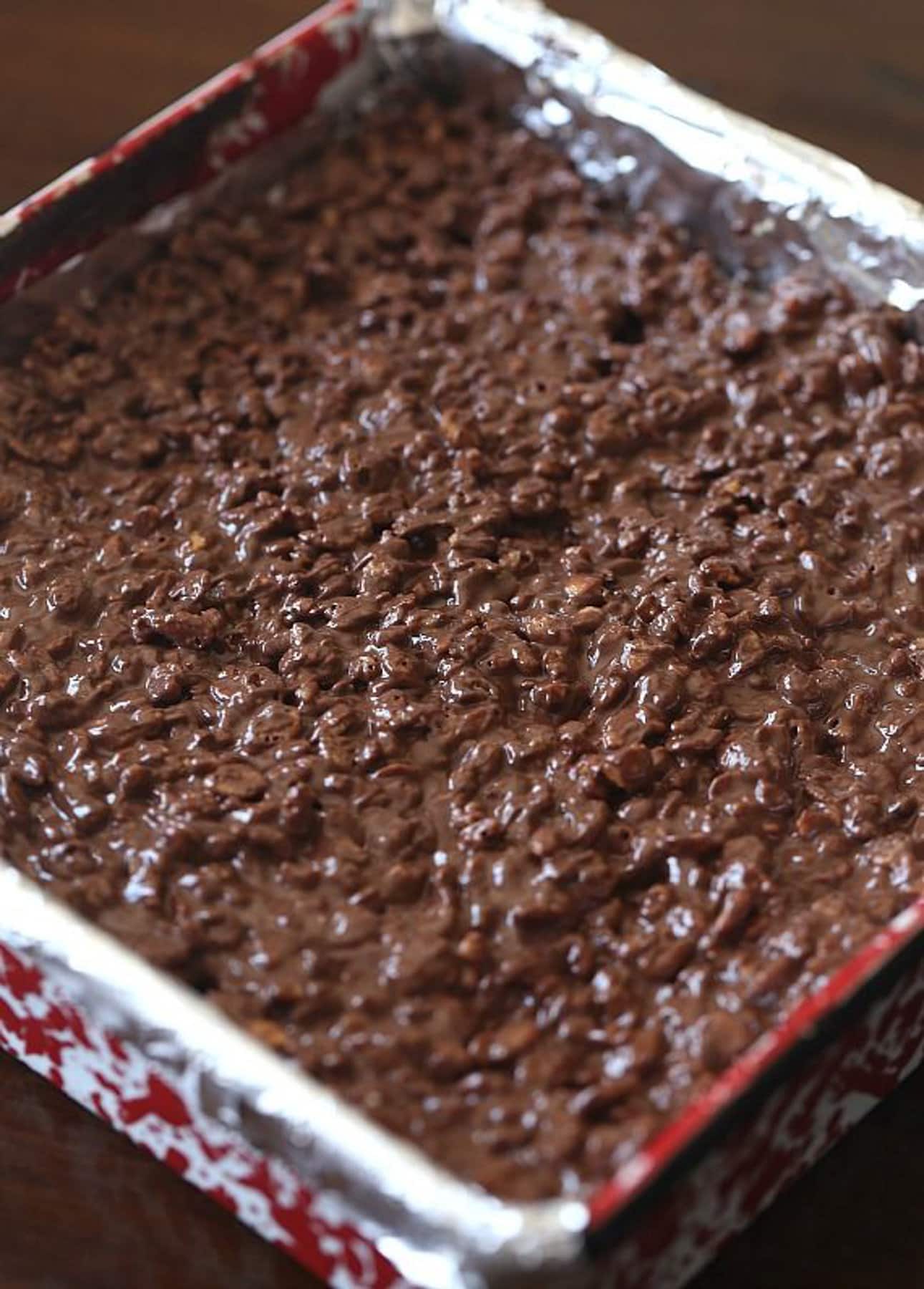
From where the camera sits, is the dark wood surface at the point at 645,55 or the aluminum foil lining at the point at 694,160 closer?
the aluminum foil lining at the point at 694,160

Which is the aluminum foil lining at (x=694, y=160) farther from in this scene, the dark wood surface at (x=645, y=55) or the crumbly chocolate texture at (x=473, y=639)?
the dark wood surface at (x=645, y=55)

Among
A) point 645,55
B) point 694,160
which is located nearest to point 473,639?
point 694,160

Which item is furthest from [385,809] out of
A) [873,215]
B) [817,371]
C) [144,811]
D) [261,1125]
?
[873,215]

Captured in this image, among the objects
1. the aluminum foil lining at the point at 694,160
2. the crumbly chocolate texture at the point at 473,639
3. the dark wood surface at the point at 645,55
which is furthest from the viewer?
the dark wood surface at the point at 645,55

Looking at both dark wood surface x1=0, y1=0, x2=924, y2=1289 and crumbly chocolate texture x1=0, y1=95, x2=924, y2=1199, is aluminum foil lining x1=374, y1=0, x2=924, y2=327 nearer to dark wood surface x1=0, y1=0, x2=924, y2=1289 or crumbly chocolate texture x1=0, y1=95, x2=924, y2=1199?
crumbly chocolate texture x1=0, y1=95, x2=924, y2=1199

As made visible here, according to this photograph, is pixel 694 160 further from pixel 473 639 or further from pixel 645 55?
pixel 473 639

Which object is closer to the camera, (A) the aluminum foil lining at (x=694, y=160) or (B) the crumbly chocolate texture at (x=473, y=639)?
(B) the crumbly chocolate texture at (x=473, y=639)

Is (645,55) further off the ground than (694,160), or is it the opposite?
(694,160)

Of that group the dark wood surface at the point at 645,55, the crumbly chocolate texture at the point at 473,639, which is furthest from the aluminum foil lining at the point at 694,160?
the dark wood surface at the point at 645,55

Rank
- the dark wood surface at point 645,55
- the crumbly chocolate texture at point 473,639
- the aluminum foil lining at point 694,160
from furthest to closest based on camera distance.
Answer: the dark wood surface at point 645,55
the aluminum foil lining at point 694,160
the crumbly chocolate texture at point 473,639

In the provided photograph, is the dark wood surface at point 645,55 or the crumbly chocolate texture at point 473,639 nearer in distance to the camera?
the crumbly chocolate texture at point 473,639
